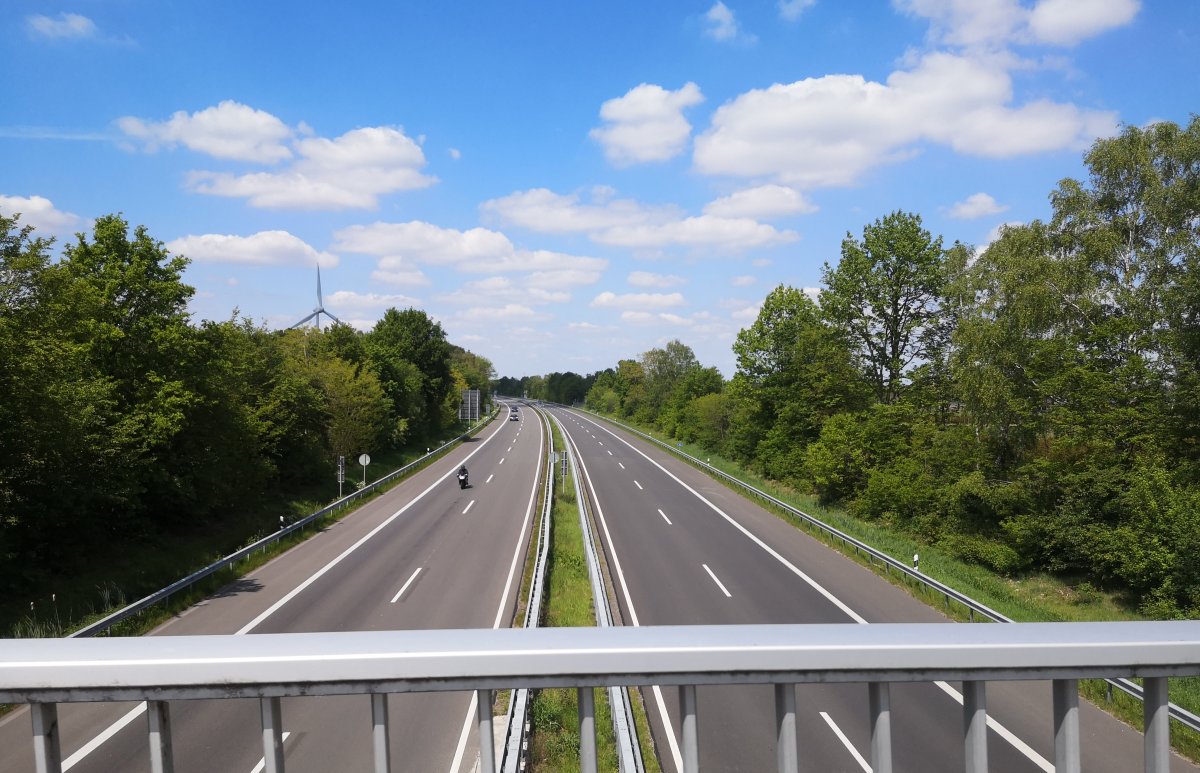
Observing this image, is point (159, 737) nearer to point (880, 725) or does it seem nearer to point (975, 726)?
point (880, 725)

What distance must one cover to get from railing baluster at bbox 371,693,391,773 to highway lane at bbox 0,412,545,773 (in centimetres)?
4

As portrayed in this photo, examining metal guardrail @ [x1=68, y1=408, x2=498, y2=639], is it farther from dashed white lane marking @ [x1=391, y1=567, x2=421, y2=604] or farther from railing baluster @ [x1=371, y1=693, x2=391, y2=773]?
dashed white lane marking @ [x1=391, y1=567, x2=421, y2=604]

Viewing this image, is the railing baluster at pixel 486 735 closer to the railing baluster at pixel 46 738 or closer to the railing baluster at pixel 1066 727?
the railing baluster at pixel 46 738

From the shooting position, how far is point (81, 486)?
17.5 metres

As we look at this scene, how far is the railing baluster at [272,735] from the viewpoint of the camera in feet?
5.65

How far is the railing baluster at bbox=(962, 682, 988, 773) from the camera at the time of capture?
6.12 ft

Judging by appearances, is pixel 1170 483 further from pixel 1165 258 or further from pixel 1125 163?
pixel 1125 163

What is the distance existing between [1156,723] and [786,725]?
43.8 inches

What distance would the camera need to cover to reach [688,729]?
1.90 m

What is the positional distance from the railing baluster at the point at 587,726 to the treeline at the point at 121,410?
59.2 feet

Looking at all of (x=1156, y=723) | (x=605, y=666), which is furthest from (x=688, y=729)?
(x=1156, y=723)

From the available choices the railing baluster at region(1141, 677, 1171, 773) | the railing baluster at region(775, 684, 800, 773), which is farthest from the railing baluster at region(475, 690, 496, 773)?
the railing baluster at region(1141, 677, 1171, 773)

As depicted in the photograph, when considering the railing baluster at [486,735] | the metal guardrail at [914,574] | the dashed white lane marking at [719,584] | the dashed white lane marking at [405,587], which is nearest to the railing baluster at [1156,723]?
the railing baluster at [486,735]

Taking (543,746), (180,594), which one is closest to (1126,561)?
(543,746)
